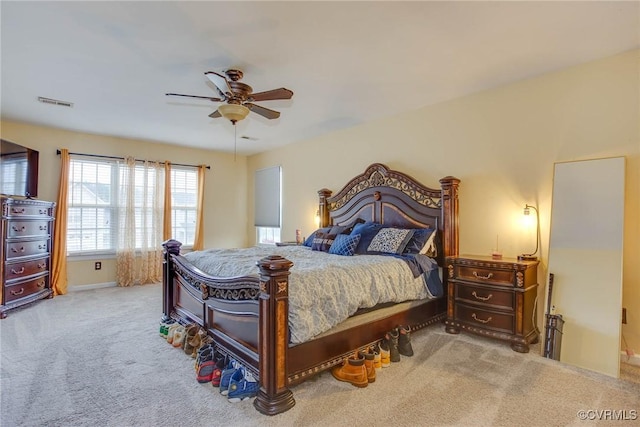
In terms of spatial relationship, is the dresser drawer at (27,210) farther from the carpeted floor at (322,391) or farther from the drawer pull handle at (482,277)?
the drawer pull handle at (482,277)

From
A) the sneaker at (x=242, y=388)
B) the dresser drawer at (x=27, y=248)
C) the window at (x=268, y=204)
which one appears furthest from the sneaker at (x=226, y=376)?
the window at (x=268, y=204)

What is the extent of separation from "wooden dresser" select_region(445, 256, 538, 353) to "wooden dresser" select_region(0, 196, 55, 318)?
5.17 meters

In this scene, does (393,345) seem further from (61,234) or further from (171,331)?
(61,234)

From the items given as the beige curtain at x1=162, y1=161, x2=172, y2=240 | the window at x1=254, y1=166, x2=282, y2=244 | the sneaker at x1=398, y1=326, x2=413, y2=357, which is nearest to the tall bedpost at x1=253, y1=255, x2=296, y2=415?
the sneaker at x1=398, y1=326, x2=413, y2=357

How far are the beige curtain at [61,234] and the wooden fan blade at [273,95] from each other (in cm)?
407

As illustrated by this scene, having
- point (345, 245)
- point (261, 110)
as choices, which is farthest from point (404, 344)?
point (261, 110)

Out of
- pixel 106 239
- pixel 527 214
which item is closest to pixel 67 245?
pixel 106 239

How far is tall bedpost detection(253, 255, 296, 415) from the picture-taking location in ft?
6.60

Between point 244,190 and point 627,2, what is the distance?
21.0 ft

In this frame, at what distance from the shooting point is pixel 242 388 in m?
2.16

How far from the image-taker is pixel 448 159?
12.7 ft

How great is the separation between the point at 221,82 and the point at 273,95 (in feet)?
1.45

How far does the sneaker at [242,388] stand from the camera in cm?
212

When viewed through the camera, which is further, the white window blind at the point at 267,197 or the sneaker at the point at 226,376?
the white window blind at the point at 267,197
